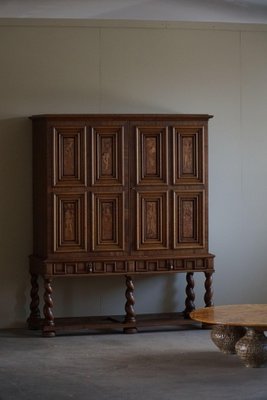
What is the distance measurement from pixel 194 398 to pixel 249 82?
174 inches

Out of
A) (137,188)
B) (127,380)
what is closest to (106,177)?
(137,188)

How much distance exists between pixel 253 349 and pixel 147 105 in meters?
3.26

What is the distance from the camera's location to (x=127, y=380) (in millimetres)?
7566

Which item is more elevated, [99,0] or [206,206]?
[99,0]

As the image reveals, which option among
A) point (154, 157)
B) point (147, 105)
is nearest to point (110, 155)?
point (154, 157)

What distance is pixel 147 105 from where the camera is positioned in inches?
405

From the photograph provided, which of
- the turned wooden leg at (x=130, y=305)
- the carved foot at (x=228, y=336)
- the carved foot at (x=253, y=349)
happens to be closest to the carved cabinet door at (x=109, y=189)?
the turned wooden leg at (x=130, y=305)

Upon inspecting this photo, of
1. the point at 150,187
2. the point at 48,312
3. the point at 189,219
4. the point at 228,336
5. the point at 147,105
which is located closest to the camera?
the point at 228,336

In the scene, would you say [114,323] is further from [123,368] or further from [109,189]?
[123,368]

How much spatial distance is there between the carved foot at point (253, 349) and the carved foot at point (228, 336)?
0.85 feet

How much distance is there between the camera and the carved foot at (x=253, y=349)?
784 centimetres

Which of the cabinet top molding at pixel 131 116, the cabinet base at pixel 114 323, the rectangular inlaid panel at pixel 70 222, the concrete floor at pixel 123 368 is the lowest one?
the concrete floor at pixel 123 368

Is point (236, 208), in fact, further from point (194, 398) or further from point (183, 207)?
point (194, 398)

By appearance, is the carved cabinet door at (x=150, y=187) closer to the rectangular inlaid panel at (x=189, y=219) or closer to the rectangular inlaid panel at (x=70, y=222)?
the rectangular inlaid panel at (x=189, y=219)
